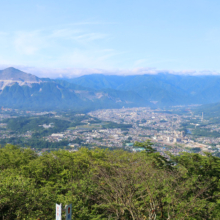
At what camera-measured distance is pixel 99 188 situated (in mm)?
8180

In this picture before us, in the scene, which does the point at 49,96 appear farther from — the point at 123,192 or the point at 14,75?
the point at 123,192

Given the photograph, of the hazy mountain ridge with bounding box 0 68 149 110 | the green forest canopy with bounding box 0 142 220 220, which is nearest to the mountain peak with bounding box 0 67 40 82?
the hazy mountain ridge with bounding box 0 68 149 110

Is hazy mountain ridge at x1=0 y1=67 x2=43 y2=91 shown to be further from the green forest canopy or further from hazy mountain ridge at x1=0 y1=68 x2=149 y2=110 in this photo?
the green forest canopy

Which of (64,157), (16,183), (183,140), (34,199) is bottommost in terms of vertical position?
(183,140)

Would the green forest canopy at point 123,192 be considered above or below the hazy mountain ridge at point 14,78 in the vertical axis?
below

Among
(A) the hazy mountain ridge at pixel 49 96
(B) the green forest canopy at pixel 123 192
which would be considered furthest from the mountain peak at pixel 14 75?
(B) the green forest canopy at pixel 123 192

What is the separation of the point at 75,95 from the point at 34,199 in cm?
17482

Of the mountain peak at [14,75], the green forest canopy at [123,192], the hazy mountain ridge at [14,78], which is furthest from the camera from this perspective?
the mountain peak at [14,75]

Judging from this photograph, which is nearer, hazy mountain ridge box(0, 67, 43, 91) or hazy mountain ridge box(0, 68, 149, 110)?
hazy mountain ridge box(0, 68, 149, 110)

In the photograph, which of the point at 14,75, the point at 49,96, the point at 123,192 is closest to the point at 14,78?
the point at 14,75

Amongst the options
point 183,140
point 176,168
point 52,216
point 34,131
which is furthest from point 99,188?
point 34,131

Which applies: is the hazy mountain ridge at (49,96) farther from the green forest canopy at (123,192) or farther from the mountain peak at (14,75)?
the green forest canopy at (123,192)

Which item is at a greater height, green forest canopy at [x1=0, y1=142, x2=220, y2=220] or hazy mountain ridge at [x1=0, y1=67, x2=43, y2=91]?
hazy mountain ridge at [x1=0, y1=67, x2=43, y2=91]

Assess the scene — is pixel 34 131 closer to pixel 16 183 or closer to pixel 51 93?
pixel 16 183
